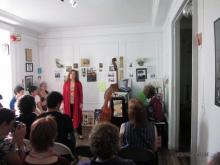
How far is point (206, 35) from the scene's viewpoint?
188cm

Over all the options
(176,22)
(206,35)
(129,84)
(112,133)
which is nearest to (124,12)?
(176,22)

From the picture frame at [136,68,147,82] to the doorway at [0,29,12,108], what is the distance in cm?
297

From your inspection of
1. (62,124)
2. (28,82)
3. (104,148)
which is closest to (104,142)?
(104,148)

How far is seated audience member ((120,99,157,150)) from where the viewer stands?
2205 mm

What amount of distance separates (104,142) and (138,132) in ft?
2.81

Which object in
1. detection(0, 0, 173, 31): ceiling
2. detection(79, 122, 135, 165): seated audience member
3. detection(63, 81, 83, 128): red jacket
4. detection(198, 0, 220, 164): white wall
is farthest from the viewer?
detection(63, 81, 83, 128): red jacket

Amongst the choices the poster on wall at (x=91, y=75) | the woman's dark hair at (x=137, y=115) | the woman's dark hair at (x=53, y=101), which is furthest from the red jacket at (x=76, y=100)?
the woman's dark hair at (x=137, y=115)

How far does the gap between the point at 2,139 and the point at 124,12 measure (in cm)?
352

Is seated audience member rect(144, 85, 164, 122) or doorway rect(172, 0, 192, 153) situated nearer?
doorway rect(172, 0, 192, 153)

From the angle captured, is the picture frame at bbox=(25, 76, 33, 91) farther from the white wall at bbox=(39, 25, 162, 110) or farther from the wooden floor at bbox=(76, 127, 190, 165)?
the wooden floor at bbox=(76, 127, 190, 165)

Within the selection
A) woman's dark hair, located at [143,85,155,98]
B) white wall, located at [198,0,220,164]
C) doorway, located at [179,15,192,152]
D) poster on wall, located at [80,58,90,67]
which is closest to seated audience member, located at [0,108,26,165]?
white wall, located at [198,0,220,164]

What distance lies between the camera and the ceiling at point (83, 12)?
3.78 m

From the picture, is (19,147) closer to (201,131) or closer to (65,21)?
(201,131)

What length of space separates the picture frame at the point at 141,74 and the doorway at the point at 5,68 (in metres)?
2.97
